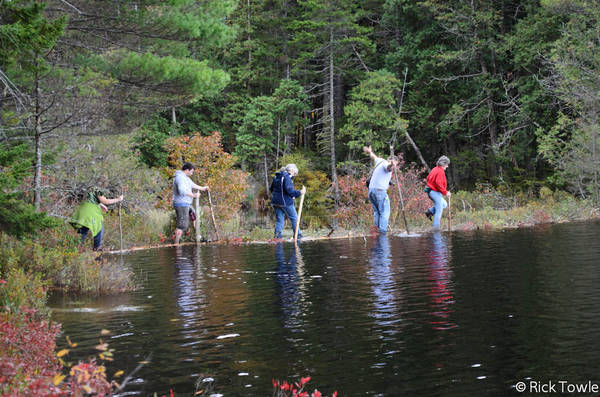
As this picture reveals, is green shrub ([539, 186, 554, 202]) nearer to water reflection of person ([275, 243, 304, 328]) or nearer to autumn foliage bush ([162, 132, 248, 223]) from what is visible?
autumn foliage bush ([162, 132, 248, 223])

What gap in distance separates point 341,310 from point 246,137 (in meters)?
33.1

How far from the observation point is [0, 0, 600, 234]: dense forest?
1589cm

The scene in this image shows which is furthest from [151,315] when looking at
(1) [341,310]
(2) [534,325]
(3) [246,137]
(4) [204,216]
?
(3) [246,137]

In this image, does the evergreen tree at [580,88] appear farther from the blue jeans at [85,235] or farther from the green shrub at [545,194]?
the blue jeans at [85,235]

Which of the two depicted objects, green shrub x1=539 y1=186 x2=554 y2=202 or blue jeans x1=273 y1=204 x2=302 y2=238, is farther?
green shrub x1=539 y1=186 x2=554 y2=202

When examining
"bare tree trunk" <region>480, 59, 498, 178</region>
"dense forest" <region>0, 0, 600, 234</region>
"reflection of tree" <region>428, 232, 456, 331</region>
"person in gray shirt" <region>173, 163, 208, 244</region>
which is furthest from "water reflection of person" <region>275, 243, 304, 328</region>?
"bare tree trunk" <region>480, 59, 498, 178</region>

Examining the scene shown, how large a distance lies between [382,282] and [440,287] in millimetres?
986

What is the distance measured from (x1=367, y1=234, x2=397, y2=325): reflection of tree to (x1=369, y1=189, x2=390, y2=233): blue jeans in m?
1.66

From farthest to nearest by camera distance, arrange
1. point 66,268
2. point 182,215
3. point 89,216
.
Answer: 1. point 182,215
2. point 89,216
3. point 66,268

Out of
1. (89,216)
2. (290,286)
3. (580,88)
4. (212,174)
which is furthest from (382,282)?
(580,88)

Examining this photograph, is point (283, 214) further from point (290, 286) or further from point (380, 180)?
point (290, 286)

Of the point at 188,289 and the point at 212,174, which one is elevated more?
the point at 212,174

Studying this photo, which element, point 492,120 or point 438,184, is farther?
point 492,120

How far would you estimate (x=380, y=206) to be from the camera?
55.1 feet
